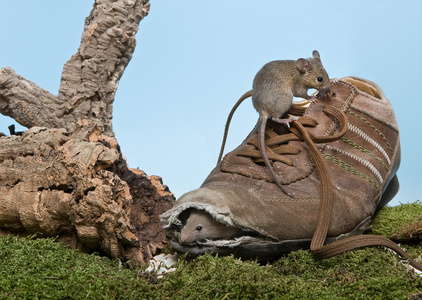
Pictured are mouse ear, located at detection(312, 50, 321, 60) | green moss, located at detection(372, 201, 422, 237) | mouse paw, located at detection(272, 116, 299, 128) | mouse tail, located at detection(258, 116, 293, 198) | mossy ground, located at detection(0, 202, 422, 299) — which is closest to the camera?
mossy ground, located at detection(0, 202, 422, 299)

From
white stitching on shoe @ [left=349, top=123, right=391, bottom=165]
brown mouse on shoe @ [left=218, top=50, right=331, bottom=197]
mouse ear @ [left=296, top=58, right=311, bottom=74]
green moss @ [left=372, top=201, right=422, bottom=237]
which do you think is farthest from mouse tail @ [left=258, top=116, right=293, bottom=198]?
green moss @ [left=372, top=201, right=422, bottom=237]

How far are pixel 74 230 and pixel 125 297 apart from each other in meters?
1.05

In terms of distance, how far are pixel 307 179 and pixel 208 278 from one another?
3.09ft

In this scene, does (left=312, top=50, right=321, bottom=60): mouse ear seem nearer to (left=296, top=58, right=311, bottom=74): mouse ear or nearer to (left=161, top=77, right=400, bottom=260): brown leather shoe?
(left=296, top=58, right=311, bottom=74): mouse ear

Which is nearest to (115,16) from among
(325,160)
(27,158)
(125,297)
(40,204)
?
(27,158)

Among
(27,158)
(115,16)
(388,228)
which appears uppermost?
(115,16)

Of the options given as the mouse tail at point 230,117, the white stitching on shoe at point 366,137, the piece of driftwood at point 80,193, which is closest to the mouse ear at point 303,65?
the mouse tail at point 230,117

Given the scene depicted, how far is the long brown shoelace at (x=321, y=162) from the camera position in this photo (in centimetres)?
236

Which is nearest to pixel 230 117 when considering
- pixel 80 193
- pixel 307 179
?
pixel 307 179

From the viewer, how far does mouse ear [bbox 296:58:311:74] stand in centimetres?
336

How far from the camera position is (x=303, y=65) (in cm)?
338

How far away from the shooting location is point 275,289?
6.17 feet

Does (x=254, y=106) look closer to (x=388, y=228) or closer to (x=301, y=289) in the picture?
(x=388, y=228)

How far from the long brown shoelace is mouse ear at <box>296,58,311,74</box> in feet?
1.40
